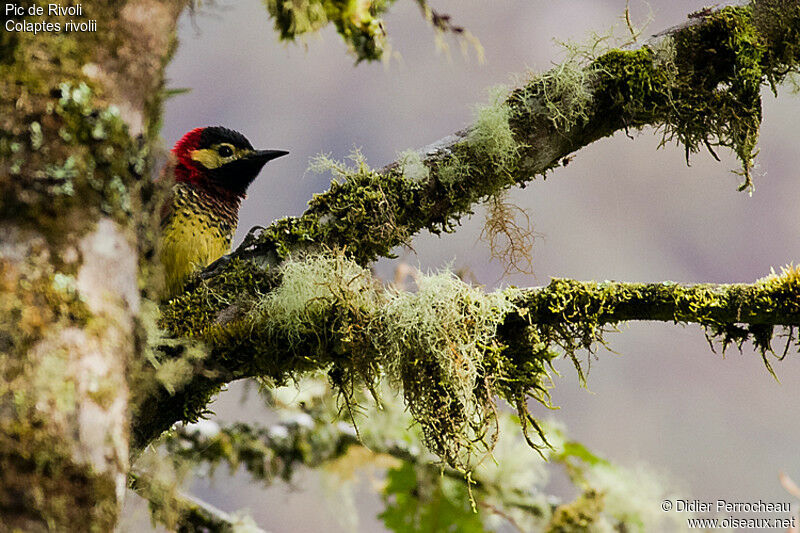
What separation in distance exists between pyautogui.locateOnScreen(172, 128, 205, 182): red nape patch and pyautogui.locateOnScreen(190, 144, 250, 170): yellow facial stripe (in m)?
0.04

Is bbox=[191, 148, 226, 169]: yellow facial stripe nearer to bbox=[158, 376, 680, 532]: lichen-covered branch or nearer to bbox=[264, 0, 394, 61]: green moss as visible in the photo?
bbox=[158, 376, 680, 532]: lichen-covered branch

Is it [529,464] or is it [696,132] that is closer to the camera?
[696,132]

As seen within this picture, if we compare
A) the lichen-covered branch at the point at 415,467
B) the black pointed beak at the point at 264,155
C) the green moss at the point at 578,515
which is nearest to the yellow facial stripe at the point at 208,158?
the black pointed beak at the point at 264,155

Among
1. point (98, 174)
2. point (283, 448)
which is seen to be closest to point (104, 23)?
point (98, 174)

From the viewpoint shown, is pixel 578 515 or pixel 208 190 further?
pixel 578 515

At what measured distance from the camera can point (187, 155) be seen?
3.23 metres

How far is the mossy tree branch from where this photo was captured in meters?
1.91

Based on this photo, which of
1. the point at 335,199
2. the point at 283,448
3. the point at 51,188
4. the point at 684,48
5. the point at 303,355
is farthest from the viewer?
the point at 283,448

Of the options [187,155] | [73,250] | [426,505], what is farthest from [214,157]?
[73,250]

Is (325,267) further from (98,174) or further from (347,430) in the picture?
(347,430)

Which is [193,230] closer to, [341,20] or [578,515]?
[341,20]

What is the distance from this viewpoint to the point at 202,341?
189 centimetres

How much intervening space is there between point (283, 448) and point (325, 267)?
178cm

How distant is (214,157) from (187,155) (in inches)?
5.5
